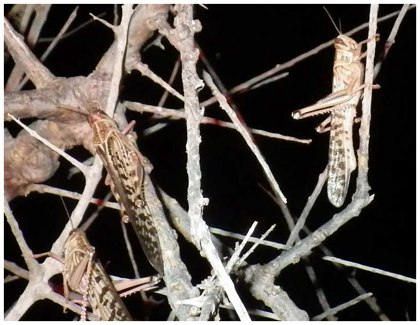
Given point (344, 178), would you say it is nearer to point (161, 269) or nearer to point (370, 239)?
point (161, 269)

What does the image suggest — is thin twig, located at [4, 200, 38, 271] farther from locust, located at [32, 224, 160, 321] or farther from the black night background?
the black night background

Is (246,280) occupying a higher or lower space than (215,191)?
lower

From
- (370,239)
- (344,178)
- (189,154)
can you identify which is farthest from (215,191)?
(189,154)

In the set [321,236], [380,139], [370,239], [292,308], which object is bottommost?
[292,308]

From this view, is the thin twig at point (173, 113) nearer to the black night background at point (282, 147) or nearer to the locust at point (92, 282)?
the locust at point (92, 282)

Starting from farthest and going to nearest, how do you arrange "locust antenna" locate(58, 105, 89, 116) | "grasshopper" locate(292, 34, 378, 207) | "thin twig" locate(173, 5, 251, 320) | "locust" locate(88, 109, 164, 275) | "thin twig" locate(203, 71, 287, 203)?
"grasshopper" locate(292, 34, 378, 207)
"locust antenna" locate(58, 105, 89, 116)
"locust" locate(88, 109, 164, 275)
"thin twig" locate(203, 71, 287, 203)
"thin twig" locate(173, 5, 251, 320)

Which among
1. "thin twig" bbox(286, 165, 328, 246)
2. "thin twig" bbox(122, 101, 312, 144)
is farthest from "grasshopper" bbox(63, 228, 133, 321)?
"thin twig" bbox(286, 165, 328, 246)

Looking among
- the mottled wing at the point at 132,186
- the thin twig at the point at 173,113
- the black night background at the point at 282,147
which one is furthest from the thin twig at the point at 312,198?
the black night background at the point at 282,147
